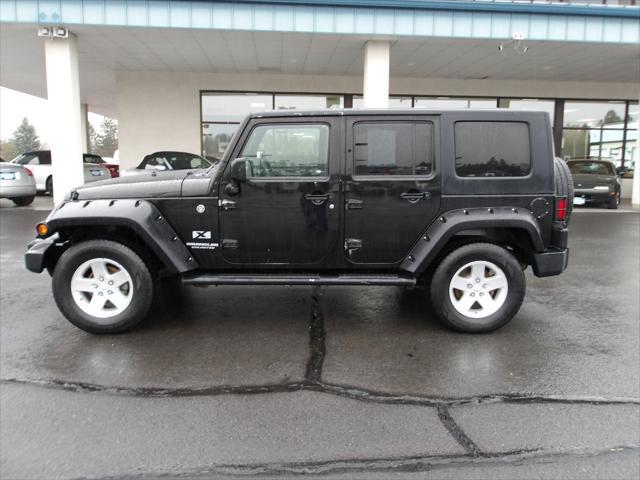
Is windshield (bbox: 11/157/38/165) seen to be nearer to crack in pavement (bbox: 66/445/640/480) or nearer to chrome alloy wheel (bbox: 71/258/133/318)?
chrome alloy wheel (bbox: 71/258/133/318)

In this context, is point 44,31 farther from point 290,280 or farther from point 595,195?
point 595,195

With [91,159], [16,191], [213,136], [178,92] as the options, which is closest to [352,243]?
[16,191]

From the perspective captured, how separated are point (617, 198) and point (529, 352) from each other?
13283 millimetres

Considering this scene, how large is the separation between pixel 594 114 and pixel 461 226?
17.3m

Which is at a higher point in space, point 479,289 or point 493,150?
point 493,150

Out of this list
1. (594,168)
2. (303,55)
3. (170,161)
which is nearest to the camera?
(303,55)

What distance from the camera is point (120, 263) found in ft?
14.9

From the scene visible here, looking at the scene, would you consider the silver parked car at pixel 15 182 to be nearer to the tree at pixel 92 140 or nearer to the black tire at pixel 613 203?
the black tire at pixel 613 203

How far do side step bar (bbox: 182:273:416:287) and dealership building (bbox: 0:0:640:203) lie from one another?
384 cm

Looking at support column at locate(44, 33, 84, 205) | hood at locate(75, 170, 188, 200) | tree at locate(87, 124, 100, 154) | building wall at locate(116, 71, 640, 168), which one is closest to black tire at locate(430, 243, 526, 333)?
hood at locate(75, 170, 188, 200)

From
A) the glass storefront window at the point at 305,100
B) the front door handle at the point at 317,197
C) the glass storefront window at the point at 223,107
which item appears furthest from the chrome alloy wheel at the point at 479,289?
the glass storefront window at the point at 223,107

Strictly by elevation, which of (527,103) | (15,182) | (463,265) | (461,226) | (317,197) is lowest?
(463,265)

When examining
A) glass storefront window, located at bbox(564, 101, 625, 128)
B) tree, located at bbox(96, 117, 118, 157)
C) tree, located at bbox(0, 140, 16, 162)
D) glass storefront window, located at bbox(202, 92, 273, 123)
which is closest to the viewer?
glass storefront window, located at bbox(202, 92, 273, 123)

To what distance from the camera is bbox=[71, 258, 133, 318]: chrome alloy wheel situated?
4.58 metres
